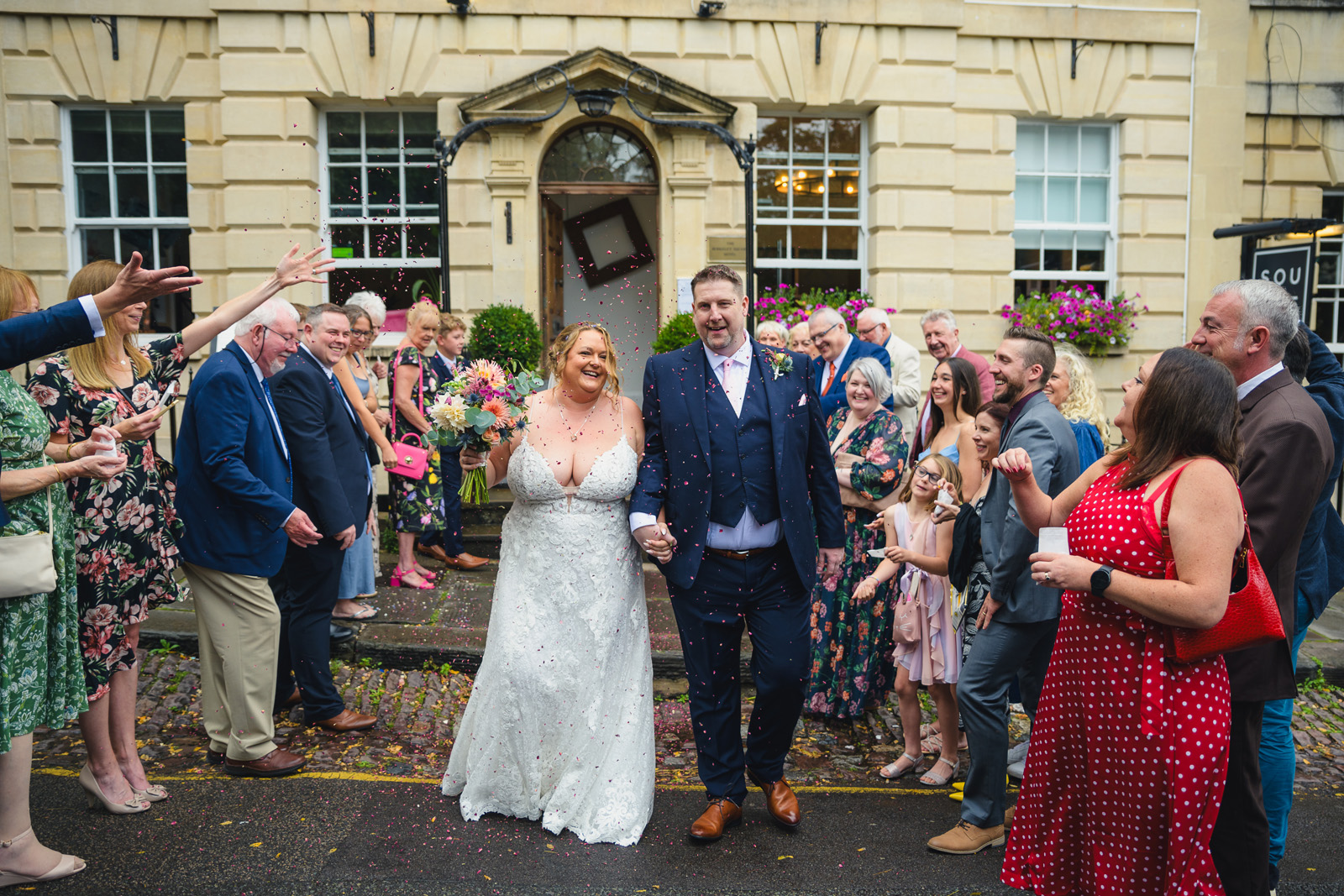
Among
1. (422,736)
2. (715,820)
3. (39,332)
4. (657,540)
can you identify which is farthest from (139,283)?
(715,820)

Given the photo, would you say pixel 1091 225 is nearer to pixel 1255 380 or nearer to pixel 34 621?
pixel 1255 380

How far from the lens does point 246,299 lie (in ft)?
13.2

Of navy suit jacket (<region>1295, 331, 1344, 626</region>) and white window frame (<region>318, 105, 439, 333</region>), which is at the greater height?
white window frame (<region>318, 105, 439, 333</region>)

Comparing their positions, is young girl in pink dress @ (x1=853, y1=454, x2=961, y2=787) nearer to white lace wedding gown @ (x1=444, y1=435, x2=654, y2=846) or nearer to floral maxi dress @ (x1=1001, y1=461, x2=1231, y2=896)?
white lace wedding gown @ (x1=444, y1=435, x2=654, y2=846)

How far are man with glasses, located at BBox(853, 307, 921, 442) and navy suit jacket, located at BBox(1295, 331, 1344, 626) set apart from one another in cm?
346

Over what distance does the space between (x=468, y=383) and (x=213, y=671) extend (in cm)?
184

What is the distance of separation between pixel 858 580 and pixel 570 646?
1.81 m

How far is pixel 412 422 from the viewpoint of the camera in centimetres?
707

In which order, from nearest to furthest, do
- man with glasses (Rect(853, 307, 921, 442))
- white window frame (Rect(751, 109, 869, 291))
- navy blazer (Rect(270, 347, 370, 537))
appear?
navy blazer (Rect(270, 347, 370, 537))
man with glasses (Rect(853, 307, 921, 442))
white window frame (Rect(751, 109, 869, 291))

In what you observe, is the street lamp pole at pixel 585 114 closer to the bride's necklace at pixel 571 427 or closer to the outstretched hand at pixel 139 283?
the bride's necklace at pixel 571 427

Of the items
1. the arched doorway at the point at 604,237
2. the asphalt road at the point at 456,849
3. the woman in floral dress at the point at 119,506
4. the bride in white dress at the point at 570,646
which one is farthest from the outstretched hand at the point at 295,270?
the arched doorway at the point at 604,237

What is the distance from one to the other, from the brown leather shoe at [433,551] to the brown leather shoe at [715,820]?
14.2 feet

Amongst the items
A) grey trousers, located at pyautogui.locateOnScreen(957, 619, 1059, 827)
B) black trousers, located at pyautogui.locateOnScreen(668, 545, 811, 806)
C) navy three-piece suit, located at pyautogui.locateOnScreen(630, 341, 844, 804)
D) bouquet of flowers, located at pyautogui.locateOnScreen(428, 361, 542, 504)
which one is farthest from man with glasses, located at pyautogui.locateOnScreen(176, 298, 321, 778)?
grey trousers, located at pyautogui.locateOnScreen(957, 619, 1059, 827)

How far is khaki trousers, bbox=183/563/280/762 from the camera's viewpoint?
4.26 metres
